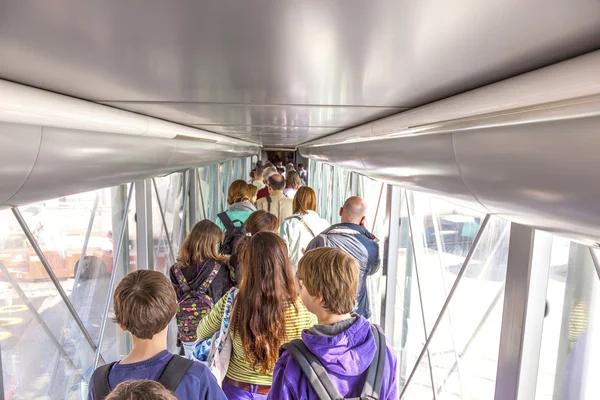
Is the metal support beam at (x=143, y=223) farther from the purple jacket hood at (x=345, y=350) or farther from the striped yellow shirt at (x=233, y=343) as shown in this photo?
the purple jacket hood at (x=345, y=350)

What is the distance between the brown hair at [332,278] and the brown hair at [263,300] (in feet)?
0.69

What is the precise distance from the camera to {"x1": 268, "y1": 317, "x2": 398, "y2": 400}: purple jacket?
1039mm

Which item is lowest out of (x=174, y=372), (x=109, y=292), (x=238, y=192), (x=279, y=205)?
(x=109, y=292)

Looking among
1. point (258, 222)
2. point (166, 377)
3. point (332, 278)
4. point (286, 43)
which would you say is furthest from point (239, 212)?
point (286, 43)

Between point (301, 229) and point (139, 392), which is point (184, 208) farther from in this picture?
point (139, 392)

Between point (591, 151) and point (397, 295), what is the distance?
2622mm

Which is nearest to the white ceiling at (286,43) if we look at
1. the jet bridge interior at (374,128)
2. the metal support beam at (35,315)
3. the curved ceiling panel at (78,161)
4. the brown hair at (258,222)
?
the jet bridge interior at (374,128)

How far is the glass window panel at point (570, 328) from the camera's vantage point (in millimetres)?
987

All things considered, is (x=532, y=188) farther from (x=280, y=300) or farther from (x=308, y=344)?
(x=280, y=300)

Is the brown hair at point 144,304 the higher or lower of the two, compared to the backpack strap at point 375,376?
higher

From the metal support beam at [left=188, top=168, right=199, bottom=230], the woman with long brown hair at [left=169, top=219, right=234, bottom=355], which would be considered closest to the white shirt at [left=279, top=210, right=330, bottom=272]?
the woman with long brown hair at [left=169, top=219, right=234, bottom=355]

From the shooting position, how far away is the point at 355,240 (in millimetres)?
2061

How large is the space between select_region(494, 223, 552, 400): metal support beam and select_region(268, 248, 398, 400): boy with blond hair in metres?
0.27

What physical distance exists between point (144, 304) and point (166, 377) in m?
0.17
